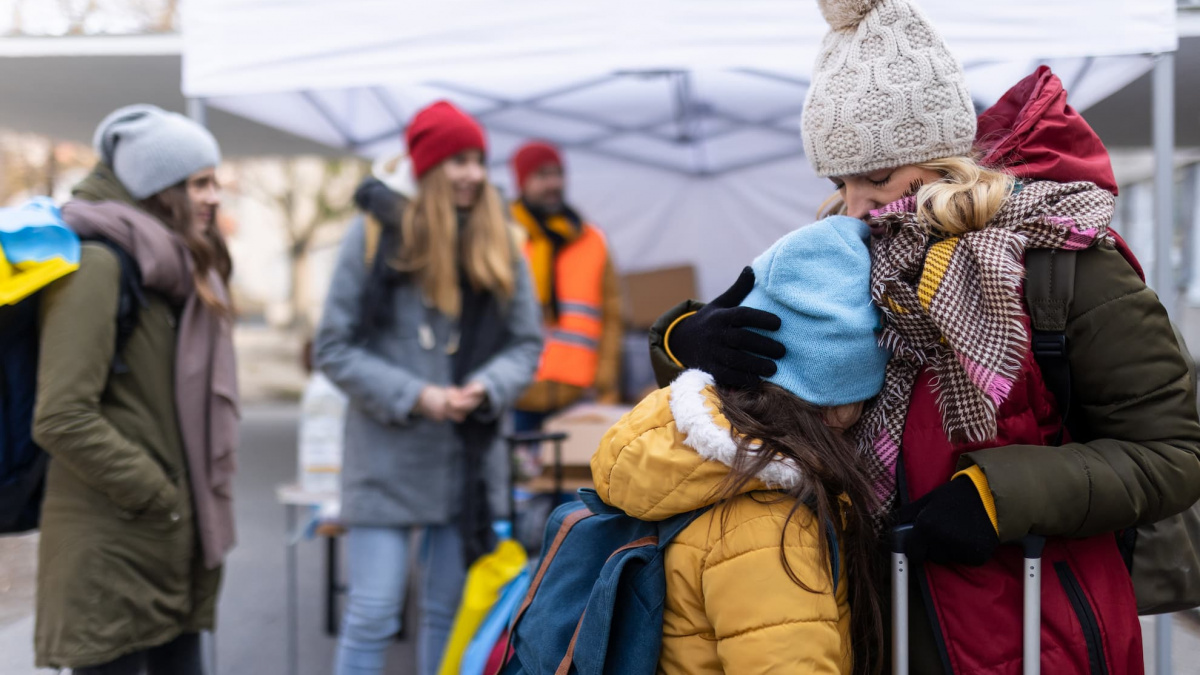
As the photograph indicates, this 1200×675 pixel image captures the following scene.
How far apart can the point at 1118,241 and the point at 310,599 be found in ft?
13.8

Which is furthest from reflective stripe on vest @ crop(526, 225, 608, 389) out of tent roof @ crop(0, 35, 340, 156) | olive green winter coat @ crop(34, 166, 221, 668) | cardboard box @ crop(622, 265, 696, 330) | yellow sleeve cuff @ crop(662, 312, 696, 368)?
yellow sleeve cuff @ crop(662, 312, 696, 368)

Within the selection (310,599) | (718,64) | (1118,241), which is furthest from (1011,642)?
(310,599)

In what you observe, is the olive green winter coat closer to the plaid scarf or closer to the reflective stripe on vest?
the plaid scarf

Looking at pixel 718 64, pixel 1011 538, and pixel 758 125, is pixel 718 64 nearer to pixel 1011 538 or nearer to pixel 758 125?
pixel 1011 538

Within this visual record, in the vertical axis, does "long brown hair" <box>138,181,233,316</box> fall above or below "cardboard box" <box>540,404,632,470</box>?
above

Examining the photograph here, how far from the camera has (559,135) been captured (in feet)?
20.4

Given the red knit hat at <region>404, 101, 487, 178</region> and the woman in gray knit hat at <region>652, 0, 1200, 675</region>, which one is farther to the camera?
Answer: the red knit hat at <region>404, 101, 487, 178</region>

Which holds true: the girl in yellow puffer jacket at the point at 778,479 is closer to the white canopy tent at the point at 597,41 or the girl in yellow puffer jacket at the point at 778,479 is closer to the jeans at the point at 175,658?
the white canopy tent at the point at 597,41

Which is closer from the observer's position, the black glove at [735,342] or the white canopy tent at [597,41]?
the black glove at [735,342]

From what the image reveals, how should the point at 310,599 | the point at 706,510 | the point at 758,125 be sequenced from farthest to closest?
the point at 758,125
the point at 310,599
the point at 706,510

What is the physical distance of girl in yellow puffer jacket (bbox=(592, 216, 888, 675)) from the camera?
123cm

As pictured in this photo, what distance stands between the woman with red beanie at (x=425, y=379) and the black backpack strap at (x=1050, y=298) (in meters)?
1.81

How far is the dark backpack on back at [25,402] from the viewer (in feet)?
7.09

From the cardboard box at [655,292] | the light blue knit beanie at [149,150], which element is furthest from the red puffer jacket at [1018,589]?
the cardboard box at [655,292]
